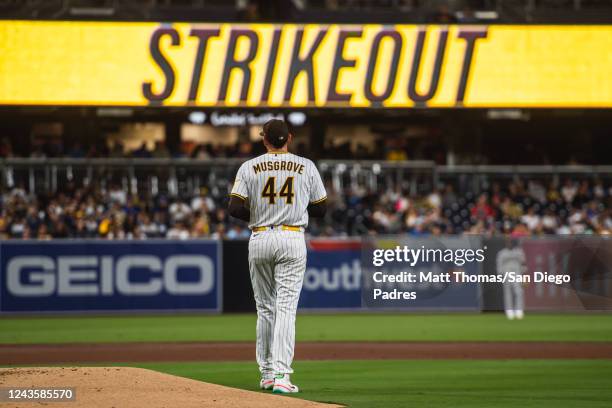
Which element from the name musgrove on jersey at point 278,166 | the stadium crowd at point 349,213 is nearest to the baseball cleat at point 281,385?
the name musgrove on jersey at point 278,166

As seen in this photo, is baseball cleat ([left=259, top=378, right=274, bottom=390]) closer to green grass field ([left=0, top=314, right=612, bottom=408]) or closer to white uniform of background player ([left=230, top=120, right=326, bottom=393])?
white uniform of background player ([left=230, top=120, right=326, bottom=393])

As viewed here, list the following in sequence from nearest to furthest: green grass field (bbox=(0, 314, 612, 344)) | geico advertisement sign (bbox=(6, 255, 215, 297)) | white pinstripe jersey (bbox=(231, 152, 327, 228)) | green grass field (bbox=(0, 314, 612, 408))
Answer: white pinstripe jersey (bbox=(231, 152, 327, 228)) < green grass field (bbox=(0, 314, 612, 408)) < green grass field (bbox=(0, 314, 612, 344)) < geico advertisement sign (bbox=(6, 255, 215, 297))

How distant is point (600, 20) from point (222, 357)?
779 inches

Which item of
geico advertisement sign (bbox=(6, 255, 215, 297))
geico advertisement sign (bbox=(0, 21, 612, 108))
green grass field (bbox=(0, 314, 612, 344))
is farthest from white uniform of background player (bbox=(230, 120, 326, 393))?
geico advertisement sign (bbox=(0, 21, 612, 108))

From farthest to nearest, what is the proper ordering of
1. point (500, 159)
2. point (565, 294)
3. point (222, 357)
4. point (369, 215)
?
1. point (500, 159)
2. point (369, 215)
3. point (565, 294)
4. point (222, 357)

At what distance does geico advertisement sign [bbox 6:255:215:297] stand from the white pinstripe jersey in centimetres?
1369

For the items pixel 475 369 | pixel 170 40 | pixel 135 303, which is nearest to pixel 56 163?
pixel 170 40

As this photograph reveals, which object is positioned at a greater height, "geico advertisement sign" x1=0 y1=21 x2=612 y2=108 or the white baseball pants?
"geico advertisement sign" x1=0 y1=21 x2=612 y2=108

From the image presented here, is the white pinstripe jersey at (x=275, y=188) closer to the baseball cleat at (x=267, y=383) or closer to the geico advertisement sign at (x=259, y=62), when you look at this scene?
the baseball cleat at (x=267, y=383)

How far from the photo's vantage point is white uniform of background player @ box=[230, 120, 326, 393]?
29.0 feet

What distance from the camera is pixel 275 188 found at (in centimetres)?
888

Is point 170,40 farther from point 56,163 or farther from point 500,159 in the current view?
point 500,159

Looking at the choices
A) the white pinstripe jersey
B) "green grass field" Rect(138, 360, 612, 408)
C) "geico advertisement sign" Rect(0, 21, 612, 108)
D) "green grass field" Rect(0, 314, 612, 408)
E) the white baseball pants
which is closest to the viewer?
"green grass field" Rect(138, 360, 612, 408)

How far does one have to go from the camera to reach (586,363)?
1245cm
